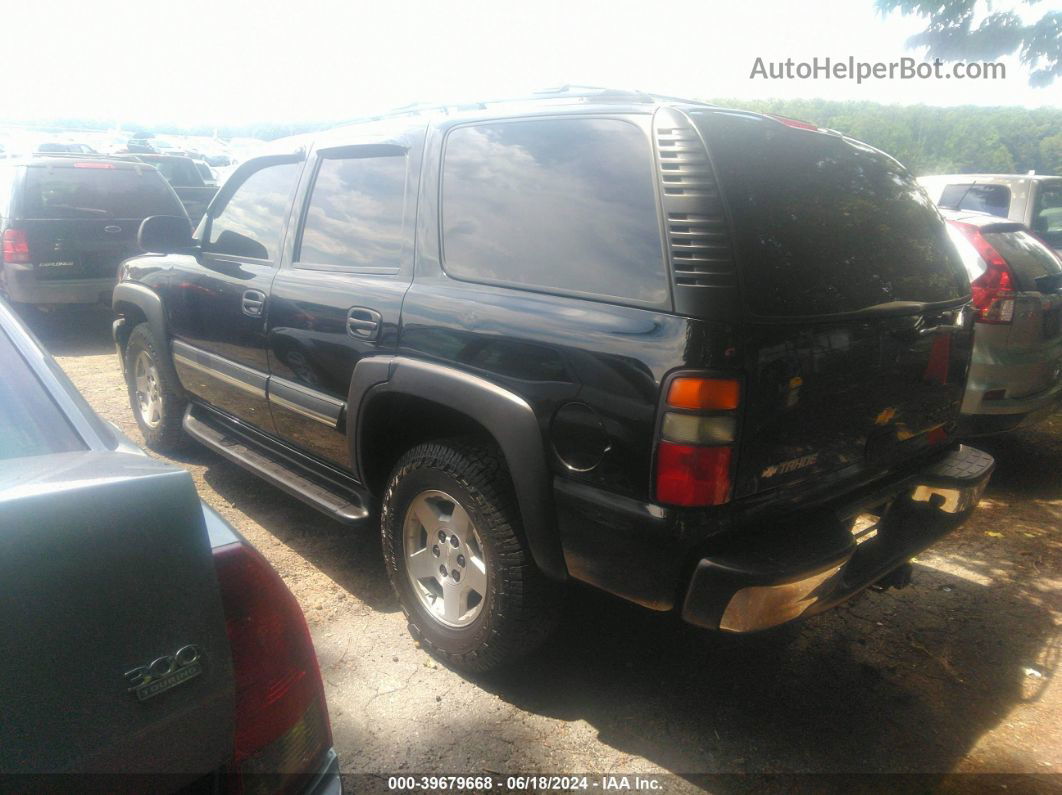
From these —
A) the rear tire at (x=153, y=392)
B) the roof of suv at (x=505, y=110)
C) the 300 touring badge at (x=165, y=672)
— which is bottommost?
the rear tire at (x=153, y=392)

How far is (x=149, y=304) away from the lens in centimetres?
448

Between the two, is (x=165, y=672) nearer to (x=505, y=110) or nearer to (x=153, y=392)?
(x=505, y=110)

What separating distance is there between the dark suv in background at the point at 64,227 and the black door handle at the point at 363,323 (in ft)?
21.0

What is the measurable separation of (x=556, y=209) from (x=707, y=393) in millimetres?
809

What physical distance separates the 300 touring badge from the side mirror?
3.55 metres

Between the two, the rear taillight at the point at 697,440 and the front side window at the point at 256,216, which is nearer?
the rear taillight at the point at 697,440

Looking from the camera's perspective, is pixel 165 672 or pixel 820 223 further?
pixel 820 223

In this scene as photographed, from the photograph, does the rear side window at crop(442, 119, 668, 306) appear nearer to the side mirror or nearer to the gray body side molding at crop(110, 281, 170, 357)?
the side mirror

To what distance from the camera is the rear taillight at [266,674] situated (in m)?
1.30

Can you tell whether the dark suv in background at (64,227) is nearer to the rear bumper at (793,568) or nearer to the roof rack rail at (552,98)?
the roof rack rail at (552,98)

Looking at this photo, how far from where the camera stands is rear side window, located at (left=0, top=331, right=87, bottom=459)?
1451 millimetres

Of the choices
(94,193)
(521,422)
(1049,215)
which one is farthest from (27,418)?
(1049,215)

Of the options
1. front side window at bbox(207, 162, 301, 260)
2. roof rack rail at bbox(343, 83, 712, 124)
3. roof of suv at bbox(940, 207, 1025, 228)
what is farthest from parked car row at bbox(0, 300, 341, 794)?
roof of suv at bbox(940, 207, 1025, 228)

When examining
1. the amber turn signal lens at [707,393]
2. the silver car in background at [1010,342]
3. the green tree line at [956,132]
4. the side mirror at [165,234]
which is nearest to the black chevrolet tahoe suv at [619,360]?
the amber turn signal lens at [707,393]
